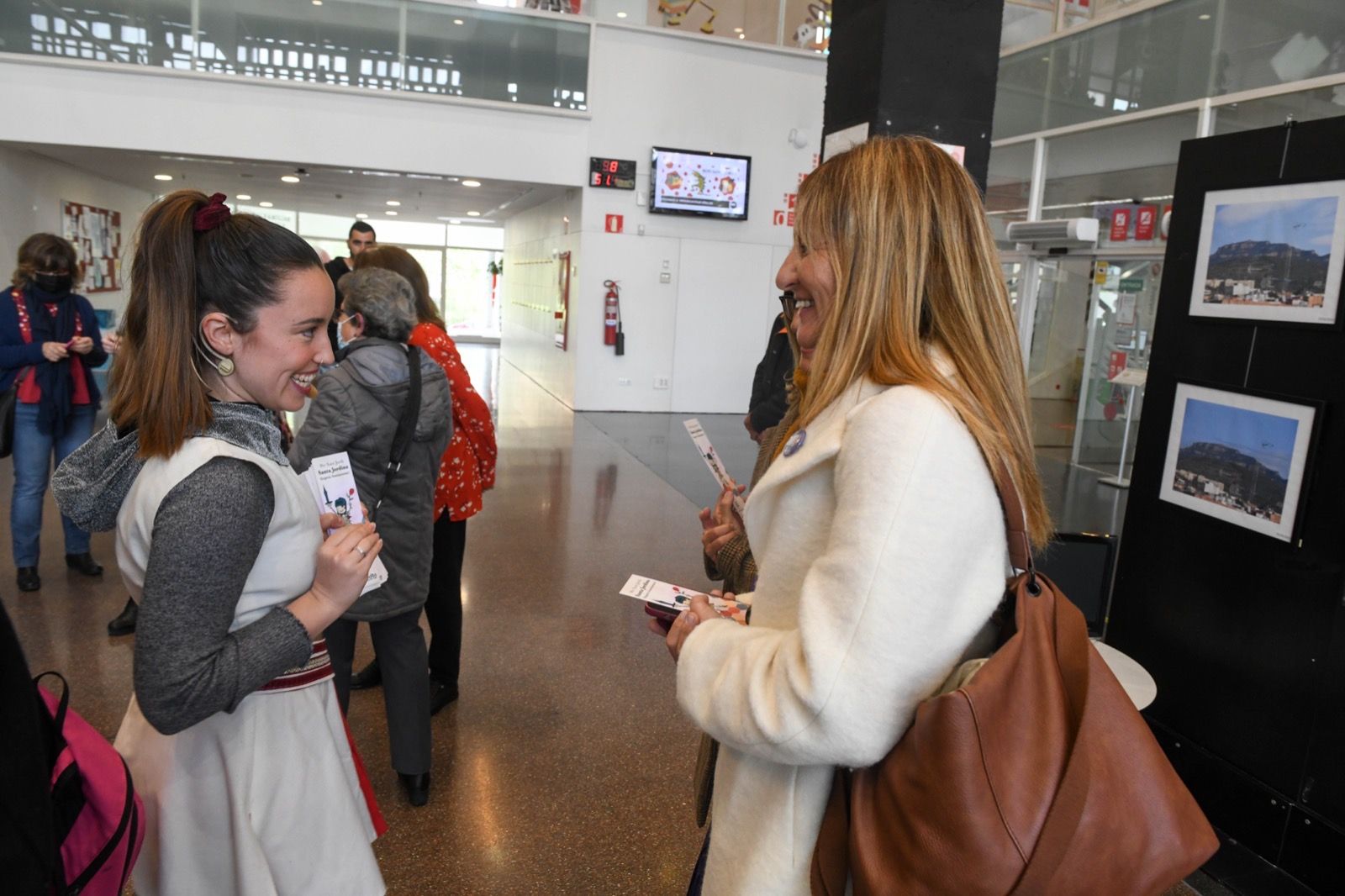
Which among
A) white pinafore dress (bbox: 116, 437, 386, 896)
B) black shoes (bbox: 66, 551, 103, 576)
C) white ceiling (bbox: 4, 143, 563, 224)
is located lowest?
black shoes (bbox: 66, 551, 103, 576)

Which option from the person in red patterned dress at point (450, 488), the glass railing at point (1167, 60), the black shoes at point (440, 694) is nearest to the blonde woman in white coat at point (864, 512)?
the person in red patterned dress at point (450, 488)

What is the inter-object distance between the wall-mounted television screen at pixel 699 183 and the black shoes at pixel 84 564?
26.1 feet

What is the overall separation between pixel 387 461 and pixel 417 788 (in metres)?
1.07

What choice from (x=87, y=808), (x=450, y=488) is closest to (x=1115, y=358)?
(x=450, y=488)

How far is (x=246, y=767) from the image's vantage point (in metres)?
1.35

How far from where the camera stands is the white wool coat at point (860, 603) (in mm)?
926

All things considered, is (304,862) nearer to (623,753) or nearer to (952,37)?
(623,753)

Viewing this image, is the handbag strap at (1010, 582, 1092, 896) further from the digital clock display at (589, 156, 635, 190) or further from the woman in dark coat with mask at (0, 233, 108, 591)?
the digital clock display at (589, 156, 635, 190)

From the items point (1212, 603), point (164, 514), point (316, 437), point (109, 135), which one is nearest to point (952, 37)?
point (1212, 603)

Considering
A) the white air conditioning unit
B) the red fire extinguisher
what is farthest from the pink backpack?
the red fire extinguisher

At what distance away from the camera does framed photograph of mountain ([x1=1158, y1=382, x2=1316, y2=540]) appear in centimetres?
254

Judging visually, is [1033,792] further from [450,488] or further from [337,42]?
[337,42]

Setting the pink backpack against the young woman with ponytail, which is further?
the young woman with ponytail

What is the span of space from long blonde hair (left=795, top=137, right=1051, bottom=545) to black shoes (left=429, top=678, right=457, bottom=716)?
2.74m
